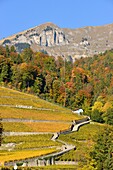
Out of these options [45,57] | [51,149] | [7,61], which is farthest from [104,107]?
[51,149]

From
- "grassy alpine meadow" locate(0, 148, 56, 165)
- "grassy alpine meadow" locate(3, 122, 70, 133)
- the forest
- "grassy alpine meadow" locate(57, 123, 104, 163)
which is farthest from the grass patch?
the forest

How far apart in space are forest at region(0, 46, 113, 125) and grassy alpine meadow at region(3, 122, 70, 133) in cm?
2301

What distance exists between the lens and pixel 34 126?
64875 millimetres

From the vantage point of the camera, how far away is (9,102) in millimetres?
72812

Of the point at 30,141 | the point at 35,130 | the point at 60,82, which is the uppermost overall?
the point at 60,82

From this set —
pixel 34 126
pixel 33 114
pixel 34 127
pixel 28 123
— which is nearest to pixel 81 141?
pixel 34 127

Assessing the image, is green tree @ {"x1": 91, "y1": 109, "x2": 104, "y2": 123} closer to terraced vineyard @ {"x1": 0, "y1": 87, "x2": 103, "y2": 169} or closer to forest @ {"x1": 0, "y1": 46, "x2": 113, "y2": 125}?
forest @ {"x1": 0, "y1": 46, "x2": 113, "y2": 125}

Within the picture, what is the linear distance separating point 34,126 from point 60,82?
56191 millimetres

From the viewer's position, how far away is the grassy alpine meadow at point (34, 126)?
60747mm

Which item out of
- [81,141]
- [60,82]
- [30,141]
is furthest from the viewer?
[60,82]

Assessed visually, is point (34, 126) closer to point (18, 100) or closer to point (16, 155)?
point (18, 100)

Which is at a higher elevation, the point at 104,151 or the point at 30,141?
the point at 30,141

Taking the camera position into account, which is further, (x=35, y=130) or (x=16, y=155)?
(x=35, y=130)

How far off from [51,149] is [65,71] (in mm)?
84918
